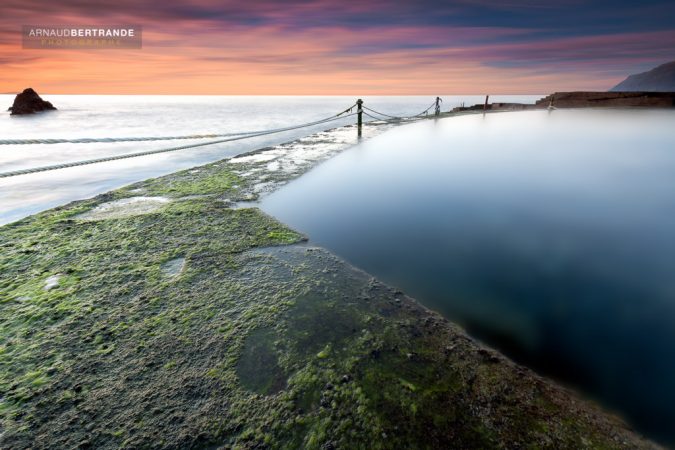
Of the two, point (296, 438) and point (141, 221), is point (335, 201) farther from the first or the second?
point (296, 438)

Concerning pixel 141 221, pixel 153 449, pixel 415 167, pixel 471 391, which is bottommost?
pixel 153 449

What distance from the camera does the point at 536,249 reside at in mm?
3684

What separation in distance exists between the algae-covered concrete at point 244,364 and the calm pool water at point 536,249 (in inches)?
15.5

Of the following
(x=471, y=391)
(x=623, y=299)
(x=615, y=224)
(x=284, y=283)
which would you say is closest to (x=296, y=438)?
(x=471, y=391)

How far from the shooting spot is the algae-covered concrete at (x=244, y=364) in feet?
5.34

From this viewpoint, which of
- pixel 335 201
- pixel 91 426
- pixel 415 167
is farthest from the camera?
pixel 415 167

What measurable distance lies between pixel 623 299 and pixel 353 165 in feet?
21.1

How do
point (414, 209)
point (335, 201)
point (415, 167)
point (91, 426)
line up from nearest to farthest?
point (91, 426)
point (414, 209)
point (335, 201)
point (415, 167)

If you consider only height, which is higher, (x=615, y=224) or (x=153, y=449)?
(x=615, y=224)

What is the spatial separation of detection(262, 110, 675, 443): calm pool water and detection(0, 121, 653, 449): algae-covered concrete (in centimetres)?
39

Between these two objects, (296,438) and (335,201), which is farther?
(335,201)

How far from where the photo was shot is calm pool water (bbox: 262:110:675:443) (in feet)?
7.09

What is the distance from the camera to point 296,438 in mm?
1618

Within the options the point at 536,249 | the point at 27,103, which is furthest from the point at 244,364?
the point at 27,103
